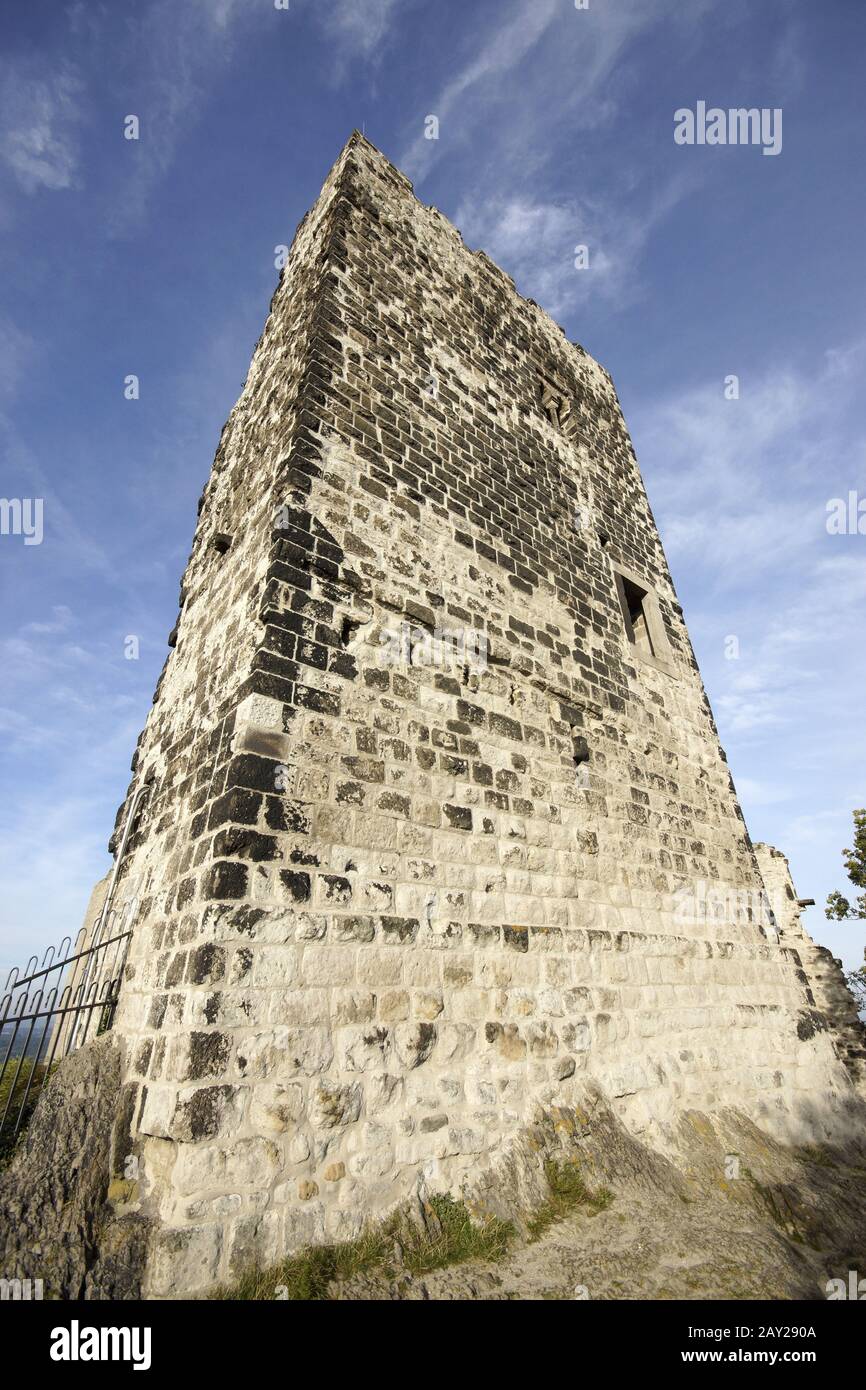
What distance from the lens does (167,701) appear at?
5219 millimetres

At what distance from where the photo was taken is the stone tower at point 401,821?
2770 millimetres

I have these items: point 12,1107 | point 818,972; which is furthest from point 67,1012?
point 818,972

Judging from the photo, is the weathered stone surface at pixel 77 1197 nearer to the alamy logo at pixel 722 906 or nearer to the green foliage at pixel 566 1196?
the green foliage at pixel 566 1196

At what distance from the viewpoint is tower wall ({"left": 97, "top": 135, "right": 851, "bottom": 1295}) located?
2771 mm

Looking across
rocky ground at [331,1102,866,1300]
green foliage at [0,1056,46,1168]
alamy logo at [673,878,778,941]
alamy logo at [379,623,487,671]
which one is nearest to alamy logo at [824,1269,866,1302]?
rocky ground at [331,1102,866,1300]

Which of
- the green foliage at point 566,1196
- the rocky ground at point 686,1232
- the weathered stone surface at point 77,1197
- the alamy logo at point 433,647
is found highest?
the alamy logo at point 433,647

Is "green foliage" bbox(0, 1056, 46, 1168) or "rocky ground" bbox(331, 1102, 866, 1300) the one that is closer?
"rocky ground" bbox(331, 1102, 866, 1300)

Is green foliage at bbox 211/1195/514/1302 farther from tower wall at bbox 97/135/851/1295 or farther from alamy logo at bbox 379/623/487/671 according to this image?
alamy logo at bbox 379/623/487/671

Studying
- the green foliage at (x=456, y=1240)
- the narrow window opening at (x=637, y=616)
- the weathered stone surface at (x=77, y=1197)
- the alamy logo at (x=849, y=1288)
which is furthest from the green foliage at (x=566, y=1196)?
the narrow window opening at (x=637, y=616)

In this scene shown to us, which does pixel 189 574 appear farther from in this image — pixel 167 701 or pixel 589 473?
pixel 589 473
